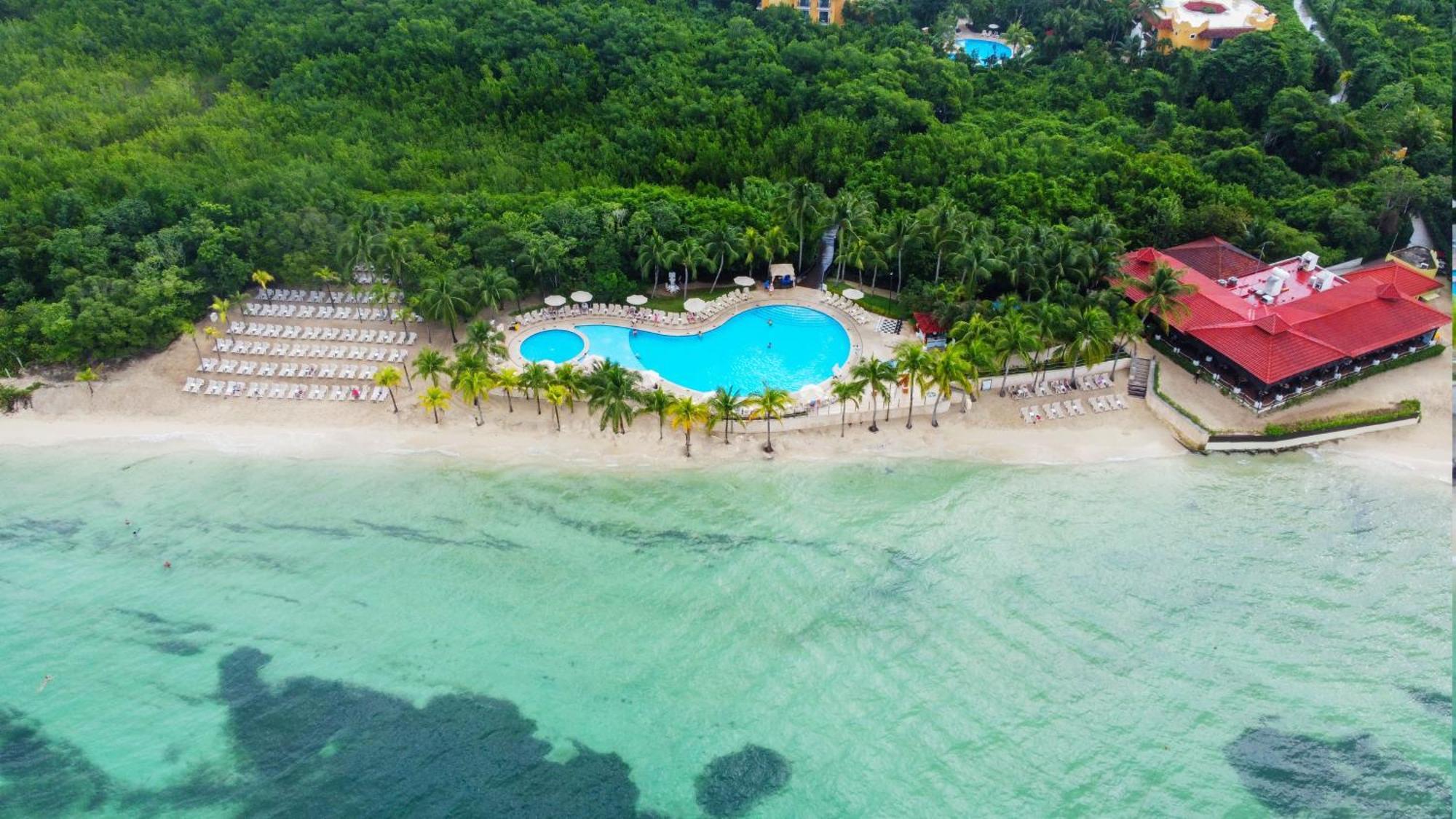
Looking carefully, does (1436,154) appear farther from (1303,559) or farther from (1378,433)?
(1303,559)

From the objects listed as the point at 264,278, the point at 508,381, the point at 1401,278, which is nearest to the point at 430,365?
the point at 508,381

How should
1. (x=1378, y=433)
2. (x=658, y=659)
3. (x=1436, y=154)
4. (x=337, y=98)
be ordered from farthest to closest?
(x=337, y=98), (x=1436, y=154), (x=1378, y=433), (x=658, y=659)

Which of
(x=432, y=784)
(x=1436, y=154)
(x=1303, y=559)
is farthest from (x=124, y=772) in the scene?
(x=1436, y=154)

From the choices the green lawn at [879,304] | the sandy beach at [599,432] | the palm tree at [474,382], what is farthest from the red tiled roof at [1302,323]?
the palm tree at [474,382]

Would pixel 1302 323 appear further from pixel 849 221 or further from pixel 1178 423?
pixel 849 221

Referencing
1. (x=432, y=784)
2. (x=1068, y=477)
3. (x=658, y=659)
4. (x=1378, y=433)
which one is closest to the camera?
(x=432, y=784)

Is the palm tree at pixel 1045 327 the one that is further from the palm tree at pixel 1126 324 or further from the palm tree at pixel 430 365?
the palm tree at pixel 430 365
